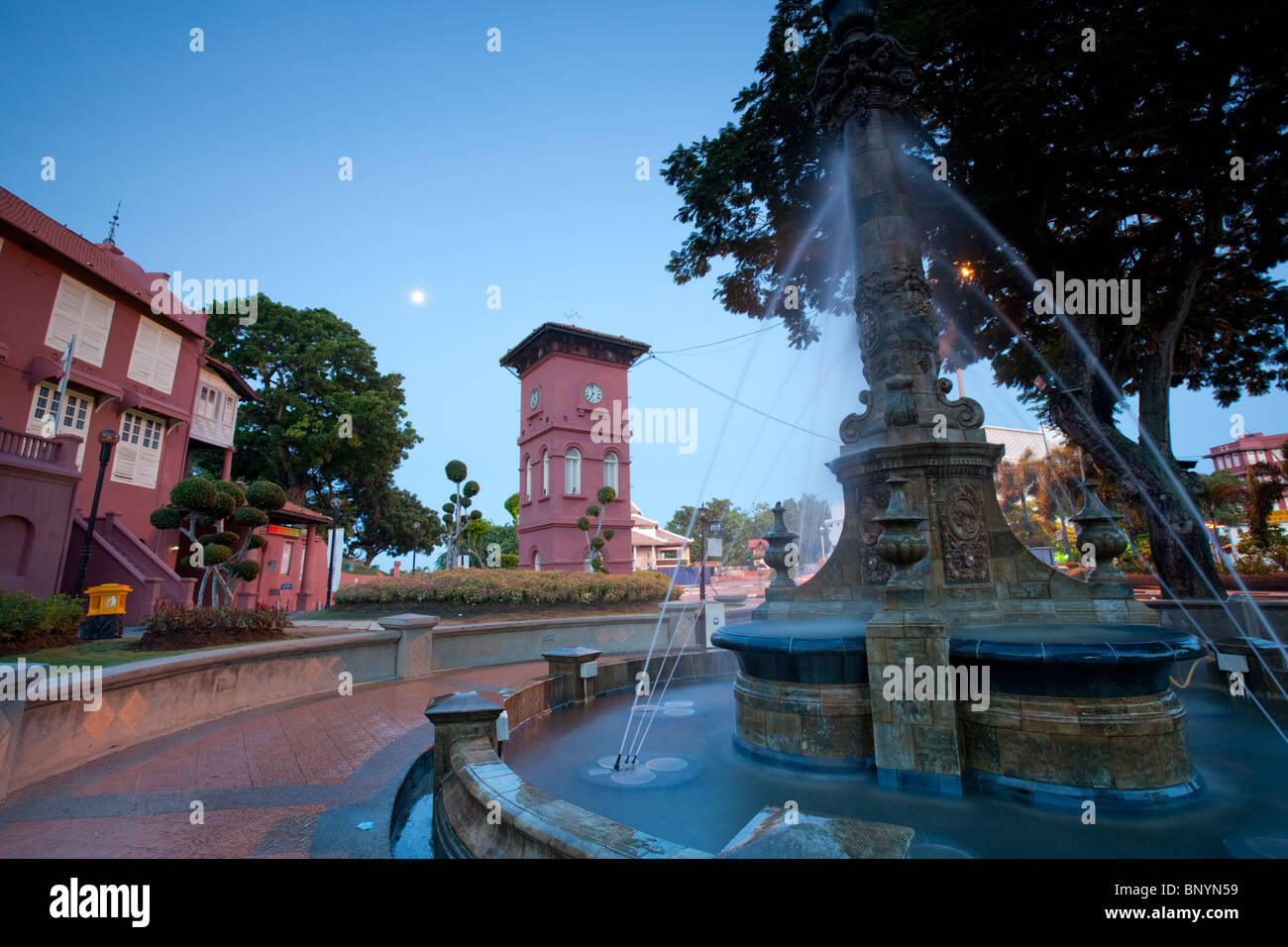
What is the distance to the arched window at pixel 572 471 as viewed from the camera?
2967cm

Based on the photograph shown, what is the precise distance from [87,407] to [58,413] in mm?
1357

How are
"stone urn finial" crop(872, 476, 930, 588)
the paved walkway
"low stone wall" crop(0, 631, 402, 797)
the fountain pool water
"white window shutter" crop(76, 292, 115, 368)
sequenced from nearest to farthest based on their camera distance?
1. the fountain pool water
2. the paved walkway
3. "stone urn finial" crop(872, 476, 930, 588)
4. "low stone wall" crop(0, 631, 402, 797)
5. "white window shutter" crop(76, 292, 115, 368)

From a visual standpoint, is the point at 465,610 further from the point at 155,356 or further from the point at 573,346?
the point at 573,346

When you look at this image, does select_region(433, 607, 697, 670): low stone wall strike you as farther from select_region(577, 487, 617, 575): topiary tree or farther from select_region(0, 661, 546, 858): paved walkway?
select_region(577, 487, 617, 575): topiary tree

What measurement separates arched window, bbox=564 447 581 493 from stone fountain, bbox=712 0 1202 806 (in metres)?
22.4

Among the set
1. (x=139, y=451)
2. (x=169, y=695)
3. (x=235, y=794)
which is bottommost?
(x=235, y=794)

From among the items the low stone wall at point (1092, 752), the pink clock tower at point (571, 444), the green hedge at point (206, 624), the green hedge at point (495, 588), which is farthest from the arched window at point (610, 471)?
the low stone wall at point (1092, 752)

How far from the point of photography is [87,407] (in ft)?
57.9

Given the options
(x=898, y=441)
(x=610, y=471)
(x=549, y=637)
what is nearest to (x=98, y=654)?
(x=549, y=637)

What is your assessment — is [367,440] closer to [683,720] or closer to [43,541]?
[43,541]

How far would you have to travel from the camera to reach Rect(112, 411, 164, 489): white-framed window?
60.6 ft

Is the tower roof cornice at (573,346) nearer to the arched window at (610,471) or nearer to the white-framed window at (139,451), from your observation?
the arched window at (610,471)

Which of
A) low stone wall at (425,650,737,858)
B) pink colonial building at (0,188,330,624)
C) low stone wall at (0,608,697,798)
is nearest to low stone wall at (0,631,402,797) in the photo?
low stone wall at (0,608,697,798)
